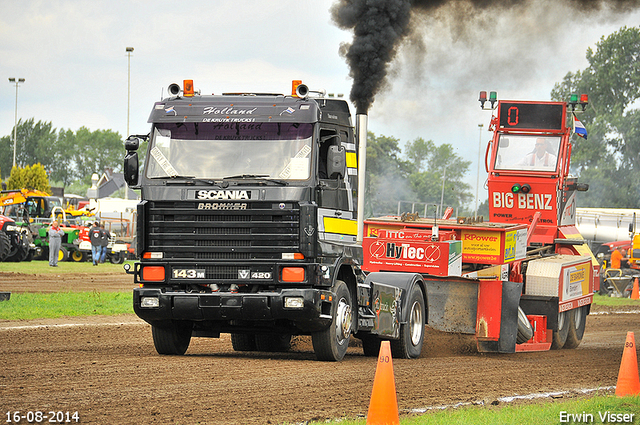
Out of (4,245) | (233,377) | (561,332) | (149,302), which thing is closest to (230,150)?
(149,302)

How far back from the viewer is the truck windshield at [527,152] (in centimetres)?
1642

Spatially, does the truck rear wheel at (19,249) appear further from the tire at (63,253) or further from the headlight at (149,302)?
the headlight at (149,302)

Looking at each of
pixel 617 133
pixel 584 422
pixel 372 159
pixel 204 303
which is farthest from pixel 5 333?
pixel 617 133

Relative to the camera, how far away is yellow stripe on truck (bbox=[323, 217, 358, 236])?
34.0ft

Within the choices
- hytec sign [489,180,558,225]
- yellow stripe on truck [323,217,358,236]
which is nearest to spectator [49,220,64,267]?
hytec sign [489,180,558,225]

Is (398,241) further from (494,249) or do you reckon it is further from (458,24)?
(458,24)

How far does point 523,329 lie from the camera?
13359 millimetres

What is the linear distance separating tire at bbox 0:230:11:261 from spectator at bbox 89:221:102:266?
3107mm

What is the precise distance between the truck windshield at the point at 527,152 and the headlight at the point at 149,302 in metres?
8.77

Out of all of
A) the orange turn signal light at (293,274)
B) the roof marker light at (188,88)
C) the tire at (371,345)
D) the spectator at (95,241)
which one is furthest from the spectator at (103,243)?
the orange turn signal light at (293,274)

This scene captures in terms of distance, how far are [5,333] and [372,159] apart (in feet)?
201

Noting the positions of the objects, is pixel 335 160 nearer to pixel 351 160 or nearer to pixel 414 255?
pixel 351 160

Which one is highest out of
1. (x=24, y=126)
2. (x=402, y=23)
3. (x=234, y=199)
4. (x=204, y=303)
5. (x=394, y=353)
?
(x=24, y=126)

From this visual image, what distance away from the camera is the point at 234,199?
9.97m
